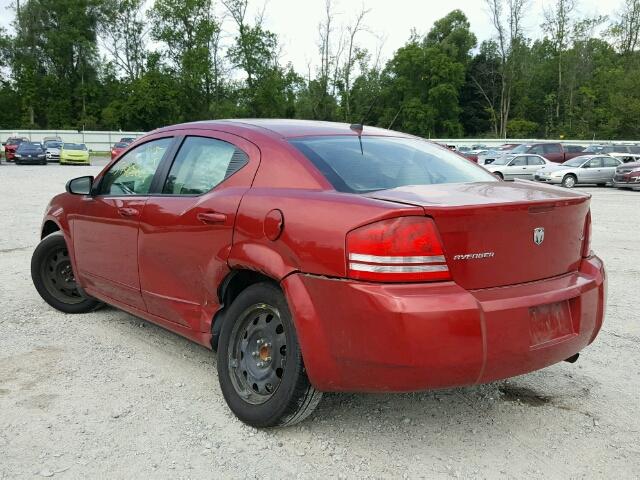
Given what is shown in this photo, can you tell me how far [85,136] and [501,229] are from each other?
60.3 m

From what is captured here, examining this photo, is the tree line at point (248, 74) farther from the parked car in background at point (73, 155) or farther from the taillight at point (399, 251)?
the taillight at point (399, 251)

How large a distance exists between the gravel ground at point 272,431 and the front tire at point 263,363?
0.15 meters

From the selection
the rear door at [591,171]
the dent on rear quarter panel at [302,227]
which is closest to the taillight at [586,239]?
the dent on rear quarter panel at [302,227]

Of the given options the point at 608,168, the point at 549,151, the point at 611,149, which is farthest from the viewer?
the point at 611,149

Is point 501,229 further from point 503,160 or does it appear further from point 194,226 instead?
point 503,160

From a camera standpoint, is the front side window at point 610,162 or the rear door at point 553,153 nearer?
the front side window at point 610,162

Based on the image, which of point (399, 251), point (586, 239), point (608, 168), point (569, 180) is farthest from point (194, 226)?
point (608, 168)

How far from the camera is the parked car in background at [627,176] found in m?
24.0

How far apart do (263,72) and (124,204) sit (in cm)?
6848

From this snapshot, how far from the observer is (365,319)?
2.63 meters

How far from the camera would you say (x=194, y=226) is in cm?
355

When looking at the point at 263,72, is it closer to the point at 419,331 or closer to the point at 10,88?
the point at 10,88

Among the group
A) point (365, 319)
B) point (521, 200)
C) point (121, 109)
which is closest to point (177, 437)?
point (365, 319)

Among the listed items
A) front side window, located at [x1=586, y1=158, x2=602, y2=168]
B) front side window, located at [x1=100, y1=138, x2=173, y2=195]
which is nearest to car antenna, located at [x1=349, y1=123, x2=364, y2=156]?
front side window, located at [x1=100, y1=138, x2=173, y2=195]
